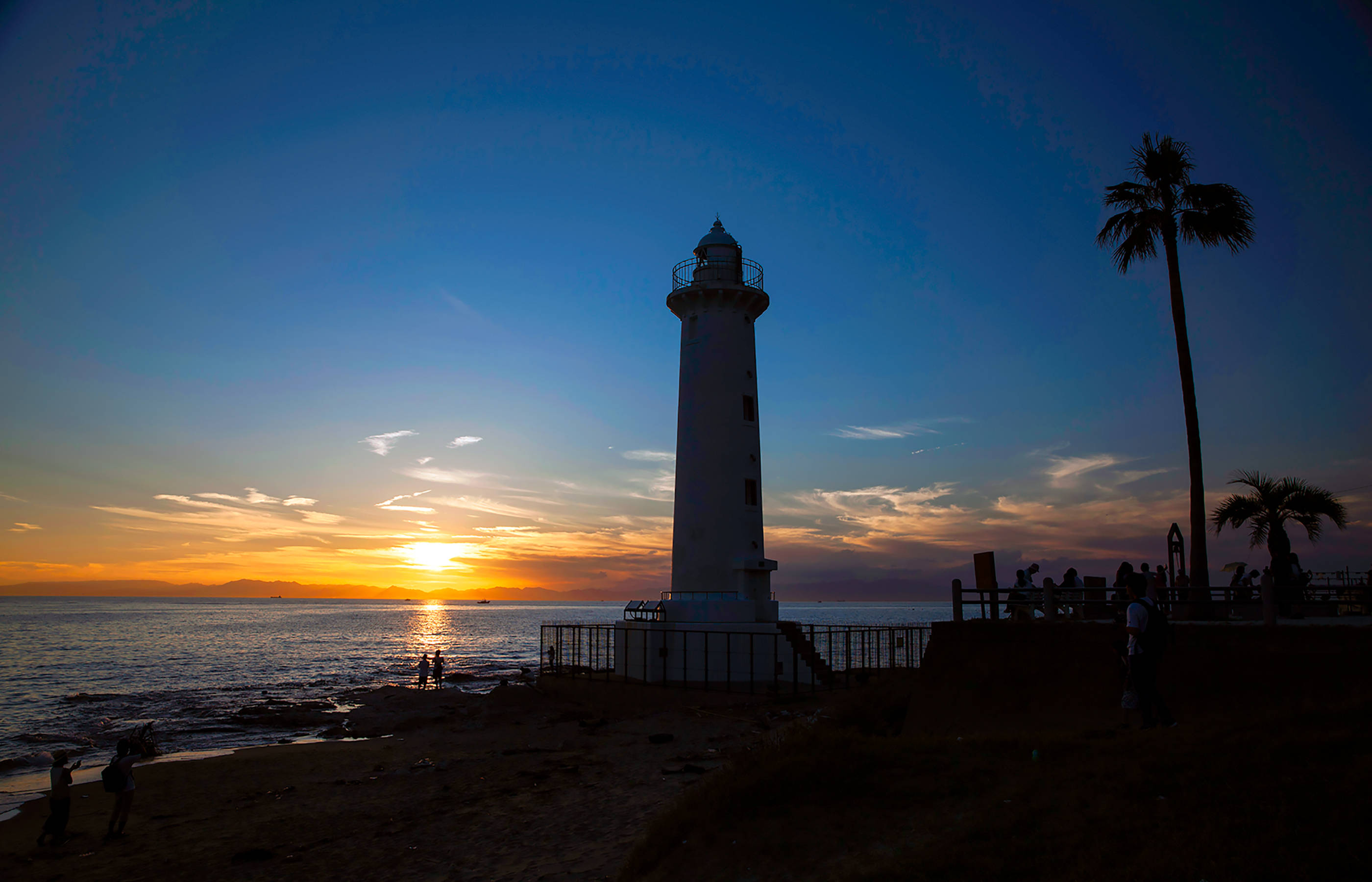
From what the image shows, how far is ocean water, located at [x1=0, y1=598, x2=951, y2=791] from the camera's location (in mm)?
29641

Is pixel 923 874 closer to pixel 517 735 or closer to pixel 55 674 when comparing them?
pixel 517 735

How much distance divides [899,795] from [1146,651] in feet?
13.5

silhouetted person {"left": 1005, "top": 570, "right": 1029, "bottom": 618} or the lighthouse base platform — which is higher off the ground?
silhouetted person {"left": 1005, "top": 570, "right": 1029, "bottom": 618}

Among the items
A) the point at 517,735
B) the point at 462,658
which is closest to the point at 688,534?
the point at 517,735

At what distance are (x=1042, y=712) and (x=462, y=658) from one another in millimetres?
66061

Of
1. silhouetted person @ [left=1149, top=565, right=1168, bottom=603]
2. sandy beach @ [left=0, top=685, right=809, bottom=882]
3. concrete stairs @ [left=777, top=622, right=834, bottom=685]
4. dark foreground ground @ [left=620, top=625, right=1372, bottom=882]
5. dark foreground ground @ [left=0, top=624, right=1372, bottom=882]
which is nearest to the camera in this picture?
dark foreground ground @ [left=620, top=625, right=1372, bottom=882]

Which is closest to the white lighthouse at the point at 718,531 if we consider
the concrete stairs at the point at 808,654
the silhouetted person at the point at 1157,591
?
the concrete stairs at the point at 808,654

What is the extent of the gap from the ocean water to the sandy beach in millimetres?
7328

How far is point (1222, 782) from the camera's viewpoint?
7535 mm

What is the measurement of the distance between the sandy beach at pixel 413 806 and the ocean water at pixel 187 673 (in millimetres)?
7328

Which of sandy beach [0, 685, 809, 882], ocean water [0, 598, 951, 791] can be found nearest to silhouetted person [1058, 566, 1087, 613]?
sandy beach [0, 685, 809, 882]

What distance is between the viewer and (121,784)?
14930 millimetres

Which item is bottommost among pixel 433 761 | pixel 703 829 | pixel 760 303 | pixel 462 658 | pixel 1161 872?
pixel 462 658

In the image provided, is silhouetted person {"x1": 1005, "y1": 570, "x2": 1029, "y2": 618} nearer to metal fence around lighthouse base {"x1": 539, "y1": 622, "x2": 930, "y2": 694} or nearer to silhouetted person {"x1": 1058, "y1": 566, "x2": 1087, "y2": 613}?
silhouetted person {"x1": 1058, "y1": 566, "x2": 1087, "y2": 613}
